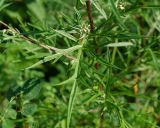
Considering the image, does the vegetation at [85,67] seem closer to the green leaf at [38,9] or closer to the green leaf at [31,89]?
the green leaf at [31,89]

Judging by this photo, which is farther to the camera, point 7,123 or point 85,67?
point 7,123

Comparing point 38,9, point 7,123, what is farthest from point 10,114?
point 38,9

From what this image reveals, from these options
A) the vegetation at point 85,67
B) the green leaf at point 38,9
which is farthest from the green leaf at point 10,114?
the green leaf at point 38,9

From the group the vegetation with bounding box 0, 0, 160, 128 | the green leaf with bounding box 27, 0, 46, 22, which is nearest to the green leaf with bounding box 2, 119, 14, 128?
the vegetation with bounding box 0, 0, 160, 128

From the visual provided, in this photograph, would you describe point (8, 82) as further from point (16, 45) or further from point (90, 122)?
point (16, 45)

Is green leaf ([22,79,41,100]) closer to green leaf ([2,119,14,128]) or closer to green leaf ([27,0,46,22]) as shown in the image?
green leaf ([2,119,14,128])

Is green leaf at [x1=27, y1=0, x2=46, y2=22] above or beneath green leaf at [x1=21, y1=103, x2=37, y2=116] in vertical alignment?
above

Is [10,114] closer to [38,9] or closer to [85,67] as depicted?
[85,67]

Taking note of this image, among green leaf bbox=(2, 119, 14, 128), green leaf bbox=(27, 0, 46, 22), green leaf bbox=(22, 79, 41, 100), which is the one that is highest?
green leaf bbox=(27, 0, 46, 22)
